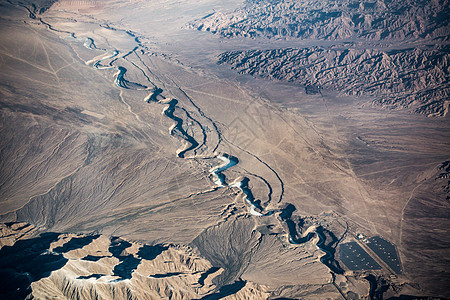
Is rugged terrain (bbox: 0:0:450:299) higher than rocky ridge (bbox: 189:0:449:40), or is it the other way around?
rocky ridge (bbox: 189:0:449:40)

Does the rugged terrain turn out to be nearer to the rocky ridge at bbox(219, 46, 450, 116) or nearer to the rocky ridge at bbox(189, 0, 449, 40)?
the rocky ridge at bbox(219, 46, 450, 116)

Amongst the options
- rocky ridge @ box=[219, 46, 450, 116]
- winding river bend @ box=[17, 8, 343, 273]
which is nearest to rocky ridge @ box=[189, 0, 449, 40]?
rocky ridge @ box=[219, 46, 450, 116]

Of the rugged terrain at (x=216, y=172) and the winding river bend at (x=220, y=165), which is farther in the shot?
the winding river bend at (x=220, y=165)

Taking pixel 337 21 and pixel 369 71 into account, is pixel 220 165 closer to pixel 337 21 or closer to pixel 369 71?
pixel 369 71

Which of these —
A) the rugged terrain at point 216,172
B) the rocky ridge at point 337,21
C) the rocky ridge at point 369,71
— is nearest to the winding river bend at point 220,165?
the rugged terrain at point 216,172

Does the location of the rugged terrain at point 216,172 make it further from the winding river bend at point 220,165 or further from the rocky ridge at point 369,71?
the rocky ridge at point 369,71

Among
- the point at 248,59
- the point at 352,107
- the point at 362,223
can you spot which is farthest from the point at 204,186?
the point at 248,59

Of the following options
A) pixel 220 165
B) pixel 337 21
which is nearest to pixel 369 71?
pixel 337 21

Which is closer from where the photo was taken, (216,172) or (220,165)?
(216,172)

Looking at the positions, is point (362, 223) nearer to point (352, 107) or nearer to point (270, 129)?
point (270, 129)
